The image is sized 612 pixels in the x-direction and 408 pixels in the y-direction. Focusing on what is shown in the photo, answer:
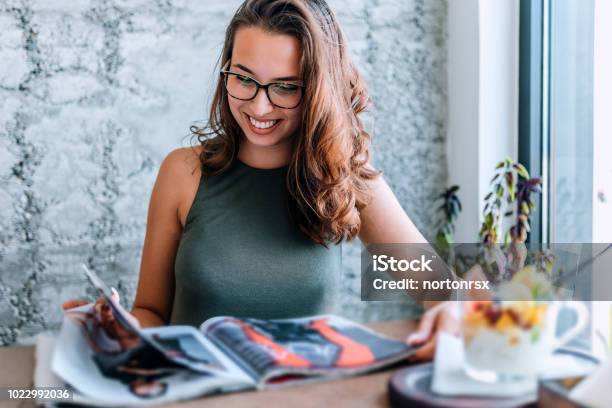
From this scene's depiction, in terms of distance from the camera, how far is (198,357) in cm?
84

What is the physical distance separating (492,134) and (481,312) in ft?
5.71

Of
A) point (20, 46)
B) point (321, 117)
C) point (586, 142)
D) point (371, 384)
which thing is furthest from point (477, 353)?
point (20, 46)

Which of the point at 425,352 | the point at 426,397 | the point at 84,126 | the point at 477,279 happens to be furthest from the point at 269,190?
the point at 84,126

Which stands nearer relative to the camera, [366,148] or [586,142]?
[366,148]

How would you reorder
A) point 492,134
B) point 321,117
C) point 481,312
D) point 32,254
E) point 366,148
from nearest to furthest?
1. point 481,312
2. point 321,117
3. point 366,148
4. point 32,254
5. point 492,134

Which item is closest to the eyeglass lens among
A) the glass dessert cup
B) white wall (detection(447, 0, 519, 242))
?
the glass dessert cup

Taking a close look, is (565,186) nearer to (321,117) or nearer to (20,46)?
(321,117)

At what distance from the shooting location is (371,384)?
0.84 metres

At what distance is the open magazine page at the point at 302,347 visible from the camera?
835 millimetres

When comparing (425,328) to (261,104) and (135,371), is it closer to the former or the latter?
(135,371)

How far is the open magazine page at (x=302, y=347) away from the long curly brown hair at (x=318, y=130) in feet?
1.53

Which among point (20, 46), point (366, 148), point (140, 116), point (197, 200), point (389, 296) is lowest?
point (389, 296)

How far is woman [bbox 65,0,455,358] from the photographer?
1347 mm

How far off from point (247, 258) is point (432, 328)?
571 mm
